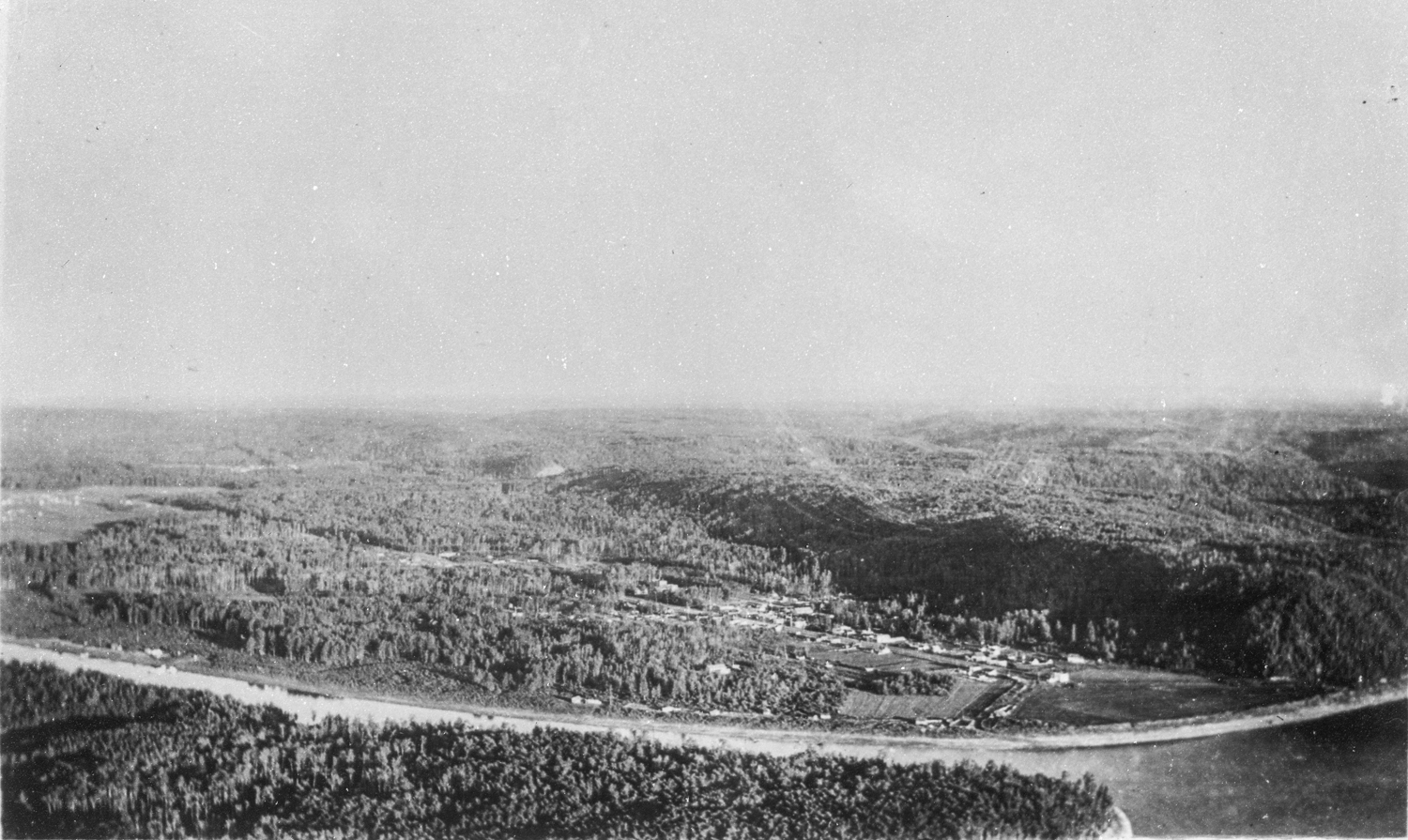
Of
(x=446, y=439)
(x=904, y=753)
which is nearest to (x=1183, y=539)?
(x=904, y=753)

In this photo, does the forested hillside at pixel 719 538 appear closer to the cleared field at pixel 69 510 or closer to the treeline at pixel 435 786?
the cleared field at pixel 69 510

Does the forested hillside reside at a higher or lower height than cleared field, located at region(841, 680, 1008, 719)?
higher

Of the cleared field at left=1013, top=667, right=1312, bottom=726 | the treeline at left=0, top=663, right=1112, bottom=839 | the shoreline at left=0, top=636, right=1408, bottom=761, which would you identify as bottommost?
the treeline at left=0, top=663, right=1112, bottom=839

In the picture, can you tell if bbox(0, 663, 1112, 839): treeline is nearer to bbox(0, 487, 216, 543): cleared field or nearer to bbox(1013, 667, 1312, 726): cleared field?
bbox(1013, 667, 1312, 726): cleared field

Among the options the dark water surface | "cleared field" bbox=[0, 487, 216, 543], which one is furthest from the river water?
"cleared field" bbox=[0, 487, 216, 543]

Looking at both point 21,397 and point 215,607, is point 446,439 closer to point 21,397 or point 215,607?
point 215,607

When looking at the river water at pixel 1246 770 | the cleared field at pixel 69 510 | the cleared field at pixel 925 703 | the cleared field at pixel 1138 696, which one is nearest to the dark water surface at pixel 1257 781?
the river water at pixel 1246 770

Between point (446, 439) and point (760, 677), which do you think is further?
point (446, 439)
